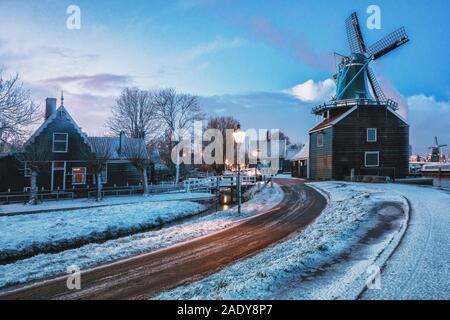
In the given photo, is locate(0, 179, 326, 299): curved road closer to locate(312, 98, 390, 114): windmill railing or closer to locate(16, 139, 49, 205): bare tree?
locate(16, 139, 49, 205): bare tree

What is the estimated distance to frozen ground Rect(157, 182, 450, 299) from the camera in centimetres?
570

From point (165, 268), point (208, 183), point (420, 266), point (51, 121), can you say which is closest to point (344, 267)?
point (420, 266)

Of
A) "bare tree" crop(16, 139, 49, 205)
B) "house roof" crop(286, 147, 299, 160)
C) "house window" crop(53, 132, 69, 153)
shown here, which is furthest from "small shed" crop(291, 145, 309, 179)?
"bare tree" crop(16, 139, 49, 205)

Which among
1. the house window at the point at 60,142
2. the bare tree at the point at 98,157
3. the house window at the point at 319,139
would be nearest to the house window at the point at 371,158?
the house window at the point at 319,139

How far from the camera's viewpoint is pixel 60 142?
28094 millimetres

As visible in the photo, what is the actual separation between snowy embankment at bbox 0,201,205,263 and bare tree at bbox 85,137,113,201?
5429mm

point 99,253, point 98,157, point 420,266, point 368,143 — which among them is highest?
point 368,143

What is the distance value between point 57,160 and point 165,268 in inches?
927

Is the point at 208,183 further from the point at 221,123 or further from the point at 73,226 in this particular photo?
the point at 221,123

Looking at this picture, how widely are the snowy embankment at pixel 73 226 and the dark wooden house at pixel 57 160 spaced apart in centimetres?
889

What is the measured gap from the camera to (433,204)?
1592 centimetres
